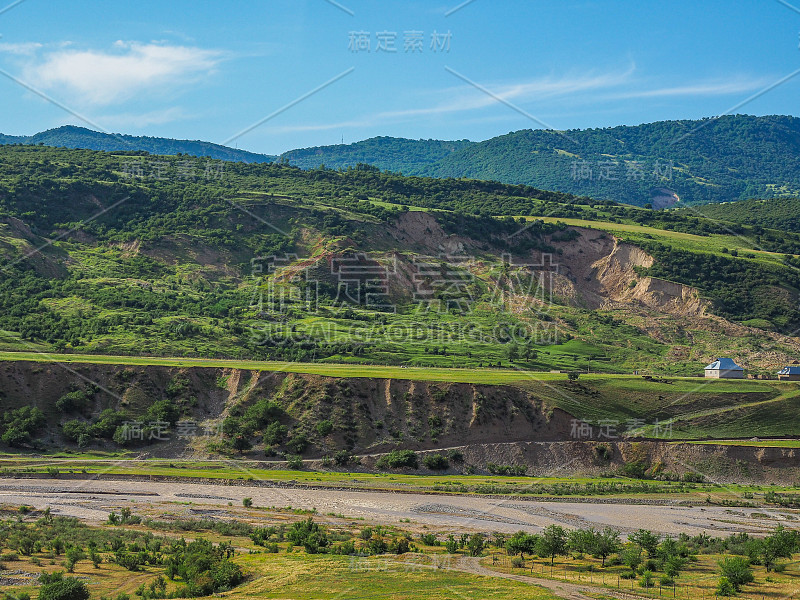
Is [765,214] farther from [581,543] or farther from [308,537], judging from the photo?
[308,537]

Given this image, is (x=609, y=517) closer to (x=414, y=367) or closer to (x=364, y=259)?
(x=414, y=367)

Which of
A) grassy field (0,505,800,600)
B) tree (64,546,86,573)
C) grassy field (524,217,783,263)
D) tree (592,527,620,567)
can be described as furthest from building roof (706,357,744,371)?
tree (64,546,86,573)

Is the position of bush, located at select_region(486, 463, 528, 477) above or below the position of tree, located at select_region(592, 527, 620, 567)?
below

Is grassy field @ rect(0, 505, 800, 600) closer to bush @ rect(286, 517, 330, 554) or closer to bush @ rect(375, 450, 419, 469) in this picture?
bush @ rect(286, 517, 330, 554)

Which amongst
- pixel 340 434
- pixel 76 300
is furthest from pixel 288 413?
pixel 76 300

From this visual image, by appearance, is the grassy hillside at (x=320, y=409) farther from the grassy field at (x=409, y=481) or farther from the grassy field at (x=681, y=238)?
the grassy field at (x=681, y=238)

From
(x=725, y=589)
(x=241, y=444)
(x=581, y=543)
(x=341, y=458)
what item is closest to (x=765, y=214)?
(x=341, y=458)
